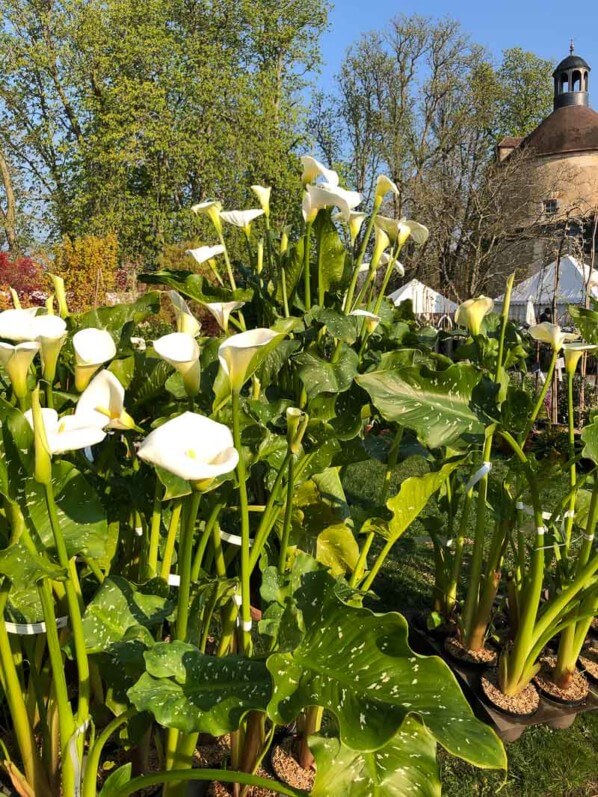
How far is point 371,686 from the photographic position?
2.37 ft

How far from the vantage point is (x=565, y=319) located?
6.59 metres

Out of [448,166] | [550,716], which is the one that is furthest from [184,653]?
[448,166]

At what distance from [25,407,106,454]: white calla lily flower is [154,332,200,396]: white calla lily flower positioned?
0.12 m

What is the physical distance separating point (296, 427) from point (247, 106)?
46.5 ft

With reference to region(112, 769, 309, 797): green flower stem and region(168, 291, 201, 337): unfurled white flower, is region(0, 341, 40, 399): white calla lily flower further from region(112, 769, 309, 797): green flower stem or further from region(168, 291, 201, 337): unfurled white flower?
region(112, 769, 309, 797): green flower stem

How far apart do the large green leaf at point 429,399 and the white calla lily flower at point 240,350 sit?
0.36m

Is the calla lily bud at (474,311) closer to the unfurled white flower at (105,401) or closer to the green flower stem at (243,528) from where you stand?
the green flower stem at (243,528)

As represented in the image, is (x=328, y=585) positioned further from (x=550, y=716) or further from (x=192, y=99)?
(x=192, y=99)

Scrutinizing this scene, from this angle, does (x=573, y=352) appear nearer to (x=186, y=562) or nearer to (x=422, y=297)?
(x=186, y=562)

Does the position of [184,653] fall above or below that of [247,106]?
below

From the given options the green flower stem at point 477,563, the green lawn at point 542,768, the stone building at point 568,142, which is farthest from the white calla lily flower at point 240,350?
the stone building at point 568,142

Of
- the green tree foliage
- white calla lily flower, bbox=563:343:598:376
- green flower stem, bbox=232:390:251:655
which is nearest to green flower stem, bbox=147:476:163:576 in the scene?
green flower stem, bbox=232:390:251:655

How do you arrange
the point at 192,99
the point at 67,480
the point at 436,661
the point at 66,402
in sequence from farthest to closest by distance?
the point at 192,99
the point at 66,402
the point at 67,480
the point at 436,661

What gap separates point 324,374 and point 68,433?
530mm
